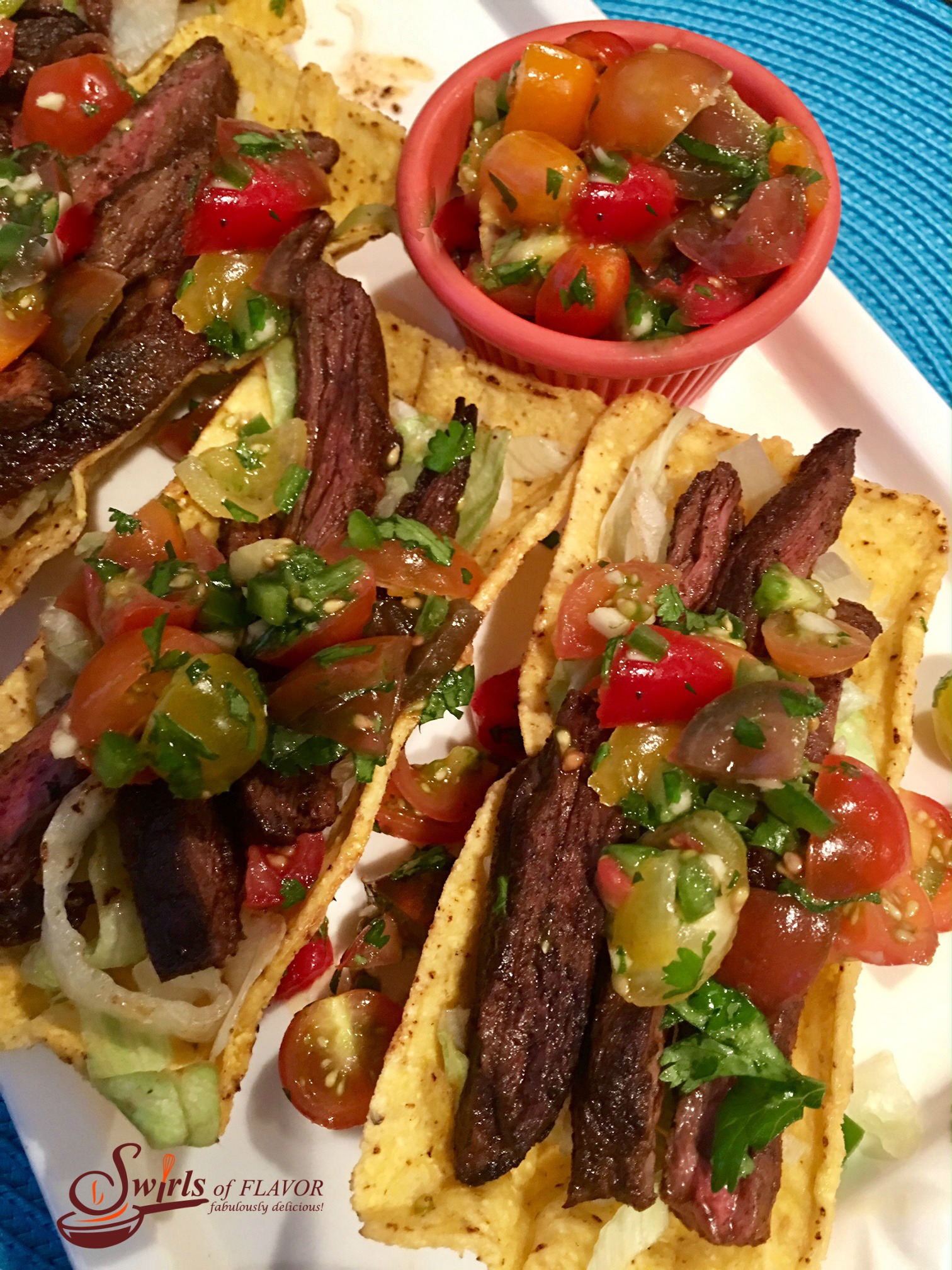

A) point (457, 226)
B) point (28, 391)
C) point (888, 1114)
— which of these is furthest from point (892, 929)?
point (28, 391)

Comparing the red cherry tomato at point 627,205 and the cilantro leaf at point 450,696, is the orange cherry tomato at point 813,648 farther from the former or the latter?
the red cherry tomato at point 627,205

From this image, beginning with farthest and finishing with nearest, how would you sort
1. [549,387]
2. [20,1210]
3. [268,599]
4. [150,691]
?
[549,387]
[20,1210]
[268,599]
[150,691]

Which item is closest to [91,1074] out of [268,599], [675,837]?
[268,599]

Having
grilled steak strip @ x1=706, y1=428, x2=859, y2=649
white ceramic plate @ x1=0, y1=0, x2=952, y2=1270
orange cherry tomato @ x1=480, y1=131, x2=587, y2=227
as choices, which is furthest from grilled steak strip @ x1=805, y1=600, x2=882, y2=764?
orange cherry tomato @ x1=480, y1=131, x2=587, y2=227

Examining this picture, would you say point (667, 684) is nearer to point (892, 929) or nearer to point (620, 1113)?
point (892, 929)

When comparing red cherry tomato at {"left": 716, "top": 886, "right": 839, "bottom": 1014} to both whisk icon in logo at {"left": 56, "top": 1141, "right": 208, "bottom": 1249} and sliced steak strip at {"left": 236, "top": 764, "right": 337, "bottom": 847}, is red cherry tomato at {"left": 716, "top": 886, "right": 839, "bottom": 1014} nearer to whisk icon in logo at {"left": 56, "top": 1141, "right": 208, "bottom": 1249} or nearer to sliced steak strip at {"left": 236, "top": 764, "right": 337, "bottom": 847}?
sliced steak strip at {"left": 236, "top": 764, "right": 337, "bottom": 847}

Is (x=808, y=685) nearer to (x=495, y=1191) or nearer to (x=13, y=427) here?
(x=495, y=1191)

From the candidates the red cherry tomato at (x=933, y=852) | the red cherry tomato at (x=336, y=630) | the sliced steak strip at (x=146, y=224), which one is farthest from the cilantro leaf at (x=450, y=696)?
the sliced steak strip at (x=146, y=224)
